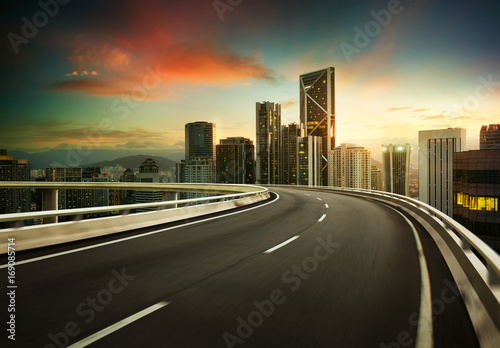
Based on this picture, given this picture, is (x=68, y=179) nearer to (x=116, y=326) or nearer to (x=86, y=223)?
(x=86, y=223)

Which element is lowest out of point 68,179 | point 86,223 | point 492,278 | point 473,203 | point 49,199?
point 473,203

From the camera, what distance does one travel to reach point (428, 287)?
15.2ft

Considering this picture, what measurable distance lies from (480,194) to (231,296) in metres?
60.7

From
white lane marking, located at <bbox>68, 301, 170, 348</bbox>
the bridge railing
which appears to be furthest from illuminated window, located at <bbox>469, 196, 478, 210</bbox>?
white lane marking, located at <bbox>68, 301, 170, 348</bbox>

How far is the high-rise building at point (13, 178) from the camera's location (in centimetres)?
10231

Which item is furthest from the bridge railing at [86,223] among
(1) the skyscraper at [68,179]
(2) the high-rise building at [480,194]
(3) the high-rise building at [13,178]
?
(3) the high-rise building at [13,178]

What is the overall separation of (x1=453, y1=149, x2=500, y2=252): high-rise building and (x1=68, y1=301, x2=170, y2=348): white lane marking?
58443mm

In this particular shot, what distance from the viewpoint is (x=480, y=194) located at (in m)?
48.5

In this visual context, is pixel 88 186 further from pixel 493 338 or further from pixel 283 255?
pixel 493 338

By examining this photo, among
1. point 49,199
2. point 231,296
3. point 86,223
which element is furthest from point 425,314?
point 49,199

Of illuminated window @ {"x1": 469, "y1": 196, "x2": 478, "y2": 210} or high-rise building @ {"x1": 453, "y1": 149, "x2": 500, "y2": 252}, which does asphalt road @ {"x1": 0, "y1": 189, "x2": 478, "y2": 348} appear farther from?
illuminated window @ {"x1": 469, "y1": 196, "x2": 478, "y2": 210}

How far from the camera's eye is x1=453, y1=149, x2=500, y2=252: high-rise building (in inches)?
1822

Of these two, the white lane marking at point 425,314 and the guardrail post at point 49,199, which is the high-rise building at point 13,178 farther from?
the white lane marking at point 425,314

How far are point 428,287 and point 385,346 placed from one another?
229 centimetres
